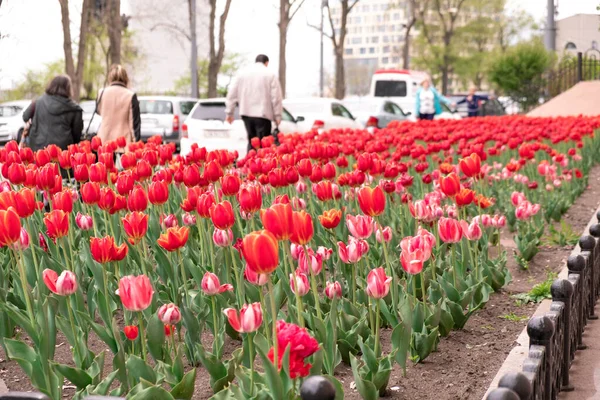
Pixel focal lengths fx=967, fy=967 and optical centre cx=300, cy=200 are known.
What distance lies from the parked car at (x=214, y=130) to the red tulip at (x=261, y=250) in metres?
14.6

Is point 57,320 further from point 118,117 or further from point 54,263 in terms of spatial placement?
point 118,117

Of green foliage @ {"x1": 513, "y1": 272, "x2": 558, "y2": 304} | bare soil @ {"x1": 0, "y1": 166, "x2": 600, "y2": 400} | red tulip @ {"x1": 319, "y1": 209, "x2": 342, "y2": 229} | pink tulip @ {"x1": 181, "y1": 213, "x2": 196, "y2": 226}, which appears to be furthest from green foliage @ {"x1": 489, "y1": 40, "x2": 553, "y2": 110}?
red tulip @ {"x1": 319, "y1": 209, "x2": 342, "y2": 229}

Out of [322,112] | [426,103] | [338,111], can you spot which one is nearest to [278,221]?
[426,103]

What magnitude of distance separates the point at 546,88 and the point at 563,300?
116 ft

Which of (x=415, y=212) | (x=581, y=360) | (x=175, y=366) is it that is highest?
(x=415, y=212)

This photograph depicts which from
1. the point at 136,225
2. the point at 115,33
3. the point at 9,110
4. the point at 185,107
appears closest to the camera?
the point at 136,225

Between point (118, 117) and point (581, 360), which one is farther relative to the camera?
point (118, 117)

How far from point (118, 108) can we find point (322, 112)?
438 inches

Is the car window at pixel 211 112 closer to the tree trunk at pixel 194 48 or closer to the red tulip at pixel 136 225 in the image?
the tree trunk at pixel 194 48

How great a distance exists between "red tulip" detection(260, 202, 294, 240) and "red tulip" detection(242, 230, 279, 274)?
23cm

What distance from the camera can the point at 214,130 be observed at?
1773cm

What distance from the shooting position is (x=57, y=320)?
12.2 ft

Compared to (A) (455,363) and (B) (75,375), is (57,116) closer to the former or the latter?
(A) (455,363)

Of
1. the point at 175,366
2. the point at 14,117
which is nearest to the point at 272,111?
the point at 175,366
